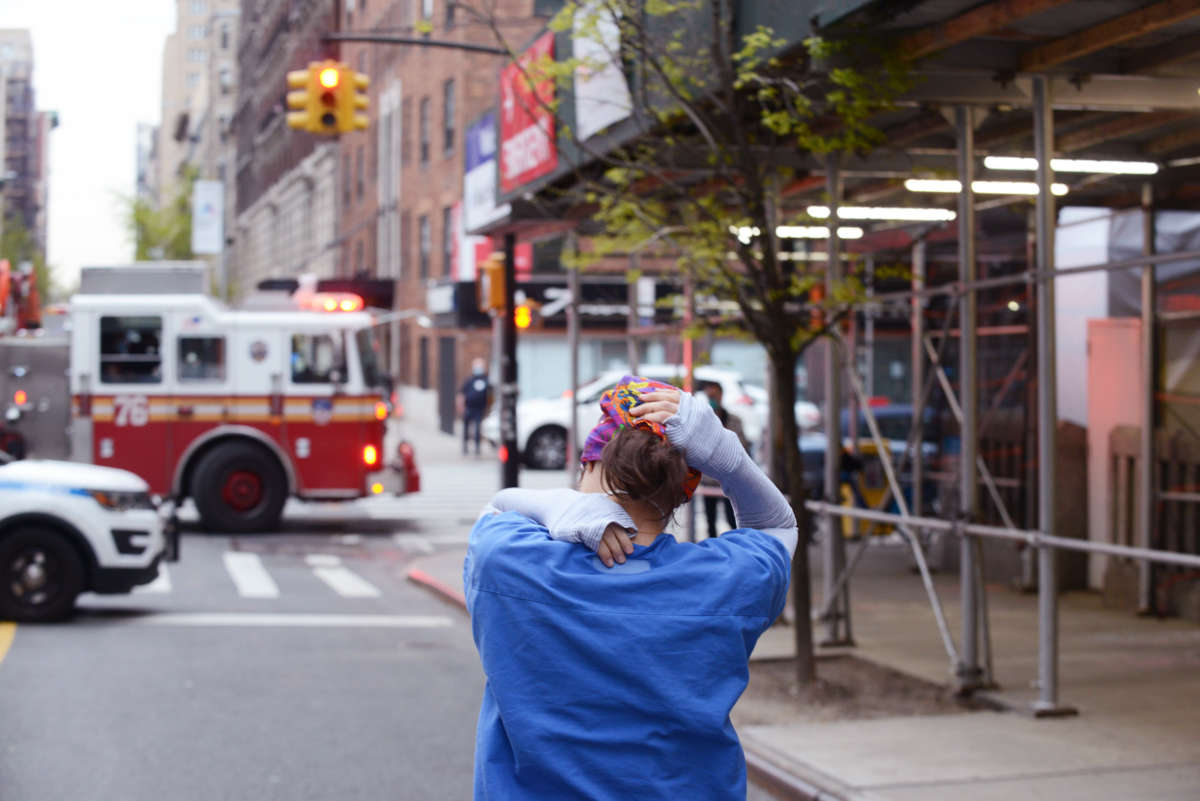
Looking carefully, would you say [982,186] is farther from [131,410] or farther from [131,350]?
[131,350]

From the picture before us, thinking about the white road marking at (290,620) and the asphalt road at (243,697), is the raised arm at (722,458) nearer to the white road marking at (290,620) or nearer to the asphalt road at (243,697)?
the asphalt road at (243,697)

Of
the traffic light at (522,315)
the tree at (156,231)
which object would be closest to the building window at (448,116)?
the traffic light at (522,315)

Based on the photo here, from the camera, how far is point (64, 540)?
11453 millimetres

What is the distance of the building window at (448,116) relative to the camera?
39.6 meters

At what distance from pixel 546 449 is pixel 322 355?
32.8 ft

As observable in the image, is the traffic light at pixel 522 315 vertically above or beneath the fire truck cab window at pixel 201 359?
above

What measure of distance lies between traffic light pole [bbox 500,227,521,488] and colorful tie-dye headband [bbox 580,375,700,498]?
13.3 m

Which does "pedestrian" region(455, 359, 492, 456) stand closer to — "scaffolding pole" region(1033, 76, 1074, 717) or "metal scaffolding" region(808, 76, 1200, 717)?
"metal scaffolding" region(808, 76, 1200, 717)

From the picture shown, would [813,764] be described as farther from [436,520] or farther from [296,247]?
[296,247]

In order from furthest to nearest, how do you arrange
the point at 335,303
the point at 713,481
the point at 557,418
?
the point at 557,418, the point at 335,303, the point at 713,481

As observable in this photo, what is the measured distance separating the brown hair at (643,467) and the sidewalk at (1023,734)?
4.20 metres

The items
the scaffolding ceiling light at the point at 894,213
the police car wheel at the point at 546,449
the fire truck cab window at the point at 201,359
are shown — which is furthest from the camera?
the police car wheel at the point at 546,449

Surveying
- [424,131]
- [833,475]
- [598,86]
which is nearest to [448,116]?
[424,131]

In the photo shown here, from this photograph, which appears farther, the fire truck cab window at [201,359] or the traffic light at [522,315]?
the fire truck cab window at [201,359]
